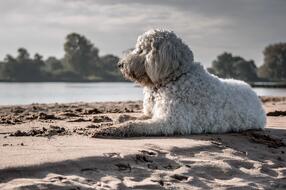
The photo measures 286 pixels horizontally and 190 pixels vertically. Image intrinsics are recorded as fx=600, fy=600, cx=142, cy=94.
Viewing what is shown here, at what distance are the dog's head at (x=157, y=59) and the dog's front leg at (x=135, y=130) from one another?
2.67ft

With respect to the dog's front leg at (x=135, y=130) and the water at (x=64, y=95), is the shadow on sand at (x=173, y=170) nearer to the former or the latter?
the dog's front leg at (x=135, y=130)

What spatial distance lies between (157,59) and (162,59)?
2.9 inches

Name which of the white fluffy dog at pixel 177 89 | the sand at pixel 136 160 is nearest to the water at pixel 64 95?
the white fluffy dog at pixel 177 89

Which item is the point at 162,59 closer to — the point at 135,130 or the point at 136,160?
the point at 135,130

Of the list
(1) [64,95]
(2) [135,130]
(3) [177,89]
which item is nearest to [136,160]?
(2) [135,130]

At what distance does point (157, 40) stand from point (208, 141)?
1763mm

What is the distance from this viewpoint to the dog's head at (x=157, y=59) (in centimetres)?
892

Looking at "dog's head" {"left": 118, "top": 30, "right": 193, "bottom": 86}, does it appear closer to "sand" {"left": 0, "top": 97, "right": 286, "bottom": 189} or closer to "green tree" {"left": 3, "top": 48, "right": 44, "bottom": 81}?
"sand" {"left": 0, "top": 97, "right": 286, "bottom": 189}

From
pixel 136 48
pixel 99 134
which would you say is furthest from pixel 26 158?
pixel 136 48

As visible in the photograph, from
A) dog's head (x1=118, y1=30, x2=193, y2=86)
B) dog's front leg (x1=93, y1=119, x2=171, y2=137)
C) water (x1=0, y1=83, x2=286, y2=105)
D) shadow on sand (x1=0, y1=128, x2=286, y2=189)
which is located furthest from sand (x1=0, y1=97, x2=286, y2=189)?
water (x1=0, y1=83, x2=286, y2=105)

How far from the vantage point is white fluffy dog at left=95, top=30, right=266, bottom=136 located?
889 cm

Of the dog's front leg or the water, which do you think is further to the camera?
the water

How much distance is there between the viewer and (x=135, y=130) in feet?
27.5

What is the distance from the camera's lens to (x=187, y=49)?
9125 millimetres
